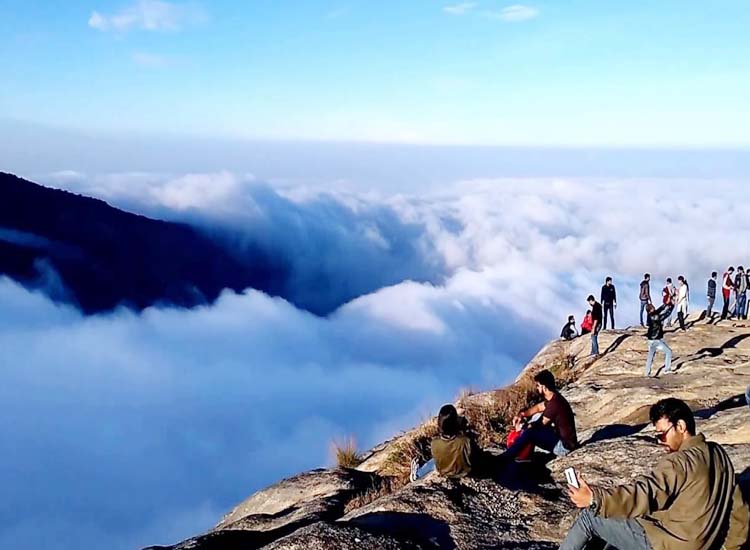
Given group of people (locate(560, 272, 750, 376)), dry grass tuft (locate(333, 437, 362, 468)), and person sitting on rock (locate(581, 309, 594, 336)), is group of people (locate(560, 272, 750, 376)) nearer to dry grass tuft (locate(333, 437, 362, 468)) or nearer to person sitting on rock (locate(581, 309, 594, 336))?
person sitting on rock (locate(581, 309, 594, 336))

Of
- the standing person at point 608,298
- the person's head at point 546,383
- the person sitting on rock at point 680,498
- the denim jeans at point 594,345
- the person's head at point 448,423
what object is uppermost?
the standing person at point 608,298

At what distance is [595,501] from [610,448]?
4691 mm

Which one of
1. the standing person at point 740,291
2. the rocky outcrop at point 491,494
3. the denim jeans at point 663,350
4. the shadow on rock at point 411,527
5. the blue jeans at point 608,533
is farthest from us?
the standing person at point 740,291

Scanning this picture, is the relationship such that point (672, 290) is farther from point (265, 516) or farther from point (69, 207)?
point (69, 207)

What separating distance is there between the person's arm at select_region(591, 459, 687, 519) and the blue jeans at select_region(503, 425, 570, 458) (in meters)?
4.15

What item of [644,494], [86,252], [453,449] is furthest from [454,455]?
[86,252]

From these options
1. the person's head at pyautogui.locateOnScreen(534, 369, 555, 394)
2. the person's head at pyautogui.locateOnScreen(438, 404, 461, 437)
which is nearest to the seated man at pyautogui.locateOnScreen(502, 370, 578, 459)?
the person's head at pyautogui.locateOnScreen(534, 369, 555, 394)

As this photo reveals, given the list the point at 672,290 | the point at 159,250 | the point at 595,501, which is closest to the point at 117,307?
the point at 159,250

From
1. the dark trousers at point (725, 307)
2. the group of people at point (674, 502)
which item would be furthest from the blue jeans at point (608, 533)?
the dark trousers at point (725, 307)

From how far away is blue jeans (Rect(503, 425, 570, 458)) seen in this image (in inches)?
335

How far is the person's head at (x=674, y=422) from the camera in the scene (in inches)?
179

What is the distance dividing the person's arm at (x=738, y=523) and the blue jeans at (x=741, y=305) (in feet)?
66.2

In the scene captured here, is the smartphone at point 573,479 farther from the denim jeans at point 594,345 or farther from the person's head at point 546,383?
the denim jeans at point 594,345

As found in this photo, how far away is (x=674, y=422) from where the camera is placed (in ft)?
15.0
